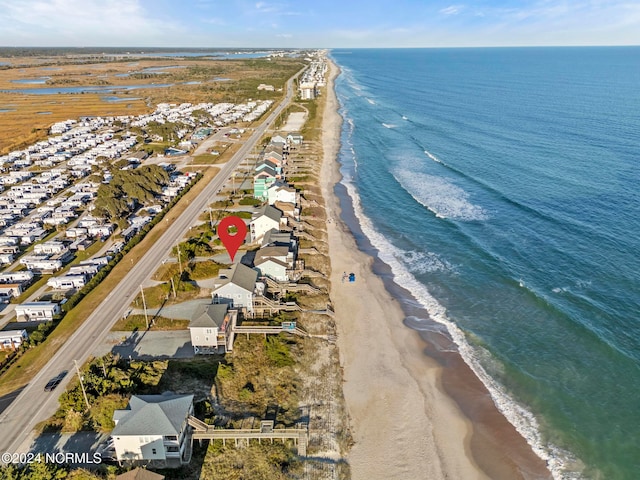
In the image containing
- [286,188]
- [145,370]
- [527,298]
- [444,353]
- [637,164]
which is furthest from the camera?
[637,164]

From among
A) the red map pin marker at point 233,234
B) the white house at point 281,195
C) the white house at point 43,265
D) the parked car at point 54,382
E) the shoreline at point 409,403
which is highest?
the white house at point 281,195

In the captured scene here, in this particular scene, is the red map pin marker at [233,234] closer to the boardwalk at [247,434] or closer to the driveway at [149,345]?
the driveway at [149,345]

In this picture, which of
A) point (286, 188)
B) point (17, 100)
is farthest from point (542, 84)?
point (17, 100)

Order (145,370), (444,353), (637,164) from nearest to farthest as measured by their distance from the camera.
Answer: (145,370), (444,353), (637,164)

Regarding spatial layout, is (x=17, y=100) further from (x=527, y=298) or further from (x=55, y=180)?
(x=527, y=298)

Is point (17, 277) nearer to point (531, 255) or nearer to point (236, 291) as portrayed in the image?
point (236, 291)

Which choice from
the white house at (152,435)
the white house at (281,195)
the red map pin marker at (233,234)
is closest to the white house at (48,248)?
the red map pin marker at (233,234)
